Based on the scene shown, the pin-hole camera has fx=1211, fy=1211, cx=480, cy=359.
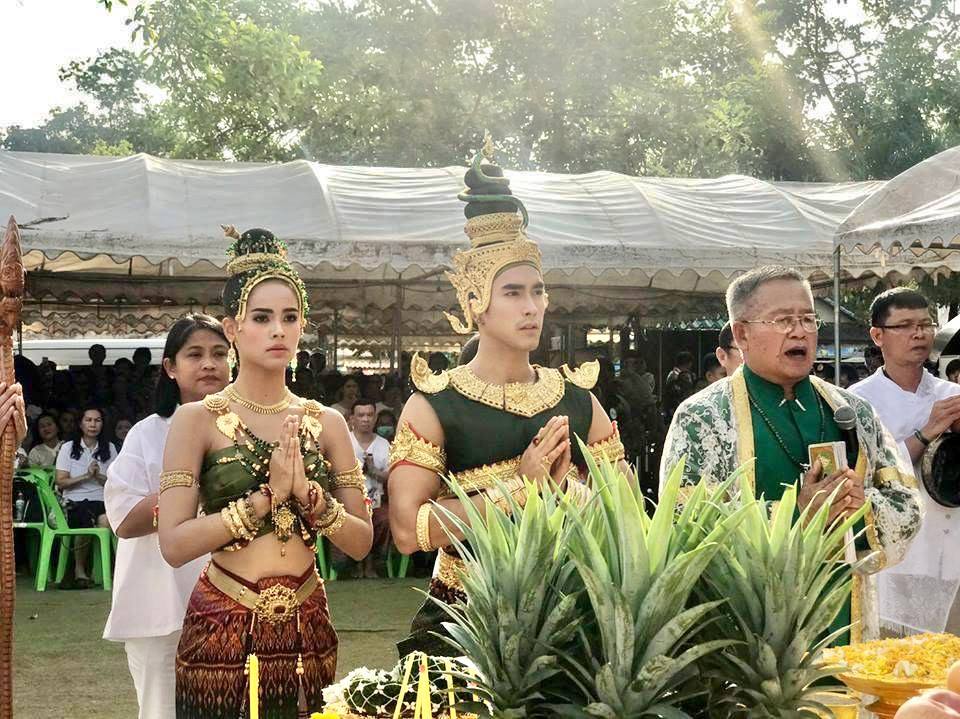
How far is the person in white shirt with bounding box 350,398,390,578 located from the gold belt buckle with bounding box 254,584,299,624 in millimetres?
6445

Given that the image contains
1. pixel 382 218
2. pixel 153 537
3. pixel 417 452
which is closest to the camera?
pixel 417 452

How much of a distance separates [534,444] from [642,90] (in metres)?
20.6

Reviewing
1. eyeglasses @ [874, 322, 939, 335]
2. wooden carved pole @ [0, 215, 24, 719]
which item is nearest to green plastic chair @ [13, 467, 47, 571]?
wooden carved pole @ [0, 215, 24, 719]

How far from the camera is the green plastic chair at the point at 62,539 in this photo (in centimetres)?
906

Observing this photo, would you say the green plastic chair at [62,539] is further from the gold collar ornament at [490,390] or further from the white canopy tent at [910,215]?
the gold collar ornament at [490,390]

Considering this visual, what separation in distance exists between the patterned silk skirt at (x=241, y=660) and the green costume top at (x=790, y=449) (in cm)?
103

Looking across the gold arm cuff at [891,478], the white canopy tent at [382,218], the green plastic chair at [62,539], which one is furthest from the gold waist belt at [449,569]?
the green plastic chair at [62,539]

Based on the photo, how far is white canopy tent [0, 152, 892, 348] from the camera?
8.34 m

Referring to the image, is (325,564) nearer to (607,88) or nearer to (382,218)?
(382,218)

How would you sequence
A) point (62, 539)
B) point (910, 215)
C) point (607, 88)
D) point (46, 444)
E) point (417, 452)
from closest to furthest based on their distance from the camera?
1. point (417, 452)
2. point (910, 215)
3. point (62, 539)
4. point (46, 444)
5. point (607, 88)

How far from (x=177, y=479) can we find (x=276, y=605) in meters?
0.40

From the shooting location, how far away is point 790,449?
3137 mm

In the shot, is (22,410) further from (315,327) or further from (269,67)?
(269,67)

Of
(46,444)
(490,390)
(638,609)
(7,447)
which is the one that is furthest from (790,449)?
(46,444)
